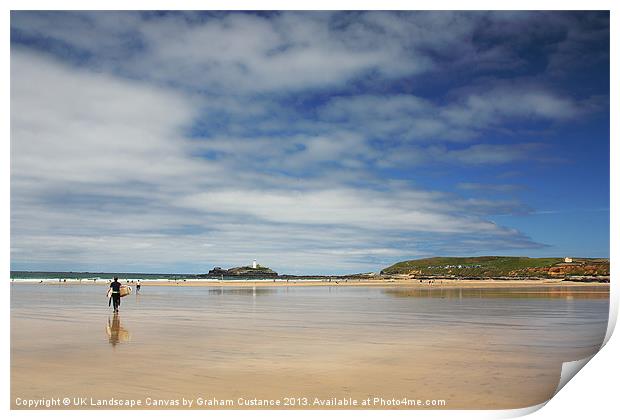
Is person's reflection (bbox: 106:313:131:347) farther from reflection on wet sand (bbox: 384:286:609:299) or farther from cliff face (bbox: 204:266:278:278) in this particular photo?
cliff face (bbox: 204:266:278:278)

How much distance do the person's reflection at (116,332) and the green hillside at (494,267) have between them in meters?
59.2

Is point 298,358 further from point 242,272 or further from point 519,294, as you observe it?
point 242,272

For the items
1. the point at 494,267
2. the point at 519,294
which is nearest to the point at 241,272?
the point at 494,267

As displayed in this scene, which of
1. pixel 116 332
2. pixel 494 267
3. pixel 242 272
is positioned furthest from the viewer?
pixel 242 272

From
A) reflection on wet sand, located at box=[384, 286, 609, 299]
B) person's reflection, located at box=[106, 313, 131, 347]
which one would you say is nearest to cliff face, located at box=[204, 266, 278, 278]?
reflection on wet sand, located at box=[384, 286, 609, 299]

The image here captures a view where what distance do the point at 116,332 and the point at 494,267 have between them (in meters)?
98.3

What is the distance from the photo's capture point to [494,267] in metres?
104

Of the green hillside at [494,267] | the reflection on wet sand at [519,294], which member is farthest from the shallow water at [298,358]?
the green hillside at [494,267]

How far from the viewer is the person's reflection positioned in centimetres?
1296

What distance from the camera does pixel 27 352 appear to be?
1117 cm

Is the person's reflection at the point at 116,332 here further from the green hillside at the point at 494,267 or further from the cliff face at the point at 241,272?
the cliff face at the point at 241,272

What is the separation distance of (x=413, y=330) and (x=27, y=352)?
32.5 ft
